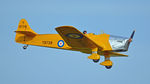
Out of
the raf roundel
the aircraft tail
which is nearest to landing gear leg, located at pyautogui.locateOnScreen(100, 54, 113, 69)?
the raf roundel

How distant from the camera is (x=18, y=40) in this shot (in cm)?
2483

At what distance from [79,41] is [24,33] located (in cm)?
512

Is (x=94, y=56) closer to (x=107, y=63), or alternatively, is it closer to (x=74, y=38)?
(x=74, y=38)

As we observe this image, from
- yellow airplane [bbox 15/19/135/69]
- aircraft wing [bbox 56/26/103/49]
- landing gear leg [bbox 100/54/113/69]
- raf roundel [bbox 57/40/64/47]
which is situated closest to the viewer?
aircraft wing [bbox 56/26/103/49]

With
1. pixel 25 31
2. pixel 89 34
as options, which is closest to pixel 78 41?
pixel 89 34

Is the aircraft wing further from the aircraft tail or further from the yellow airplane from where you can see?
the aircraft tail

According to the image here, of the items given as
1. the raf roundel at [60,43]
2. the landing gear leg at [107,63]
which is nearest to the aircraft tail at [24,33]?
the raf roundel at [60,43]

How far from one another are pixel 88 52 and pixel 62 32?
414 centimetres

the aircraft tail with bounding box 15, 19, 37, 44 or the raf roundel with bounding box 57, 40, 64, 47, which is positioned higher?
the aircraft tail with bounding box 15, 19, 37, 44

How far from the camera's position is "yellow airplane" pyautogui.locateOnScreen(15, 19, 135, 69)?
2023 centimetres

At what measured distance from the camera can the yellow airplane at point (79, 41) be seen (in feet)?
66.4

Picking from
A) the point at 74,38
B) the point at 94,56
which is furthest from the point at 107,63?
the point at 74,38

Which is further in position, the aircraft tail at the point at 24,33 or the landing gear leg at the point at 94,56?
the aircraft tail at the point at 24,33

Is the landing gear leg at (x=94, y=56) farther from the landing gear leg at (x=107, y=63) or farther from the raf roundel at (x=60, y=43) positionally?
the raf roundel at (x=60, y=43)
